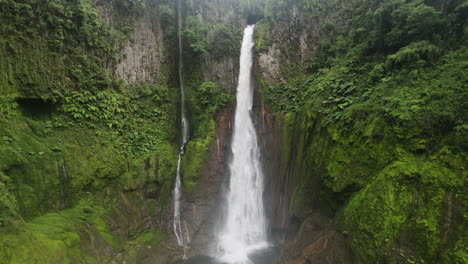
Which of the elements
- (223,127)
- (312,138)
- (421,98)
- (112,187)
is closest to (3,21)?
(112,187)

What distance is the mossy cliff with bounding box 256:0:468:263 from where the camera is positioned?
5.22m

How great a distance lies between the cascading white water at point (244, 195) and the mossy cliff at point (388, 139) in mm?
2143

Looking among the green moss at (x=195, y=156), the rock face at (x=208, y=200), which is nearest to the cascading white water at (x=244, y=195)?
the rock face at (x=208, y=200)

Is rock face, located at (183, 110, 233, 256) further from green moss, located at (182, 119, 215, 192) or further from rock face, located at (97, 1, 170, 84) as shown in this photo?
rock face, located at (97, 1, 170, 84)

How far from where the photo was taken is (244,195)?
41.4 feet

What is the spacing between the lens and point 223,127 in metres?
14.1

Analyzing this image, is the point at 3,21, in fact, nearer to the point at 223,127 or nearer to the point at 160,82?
the point at 160,82

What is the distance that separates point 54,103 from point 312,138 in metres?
11.1

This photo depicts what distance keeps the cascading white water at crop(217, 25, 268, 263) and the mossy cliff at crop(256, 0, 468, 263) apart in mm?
2143

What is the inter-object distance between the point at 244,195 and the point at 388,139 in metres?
7.72

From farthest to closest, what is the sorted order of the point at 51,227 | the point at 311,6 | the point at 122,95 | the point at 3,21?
the point at 311,6 < the point at 122,95 < the point at 3,21 < the point at 51,227

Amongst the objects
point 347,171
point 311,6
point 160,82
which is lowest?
point 347,171

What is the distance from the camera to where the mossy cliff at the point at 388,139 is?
206 inches

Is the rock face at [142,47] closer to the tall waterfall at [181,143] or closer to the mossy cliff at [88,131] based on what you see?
the mossy cliff at [88,131]
